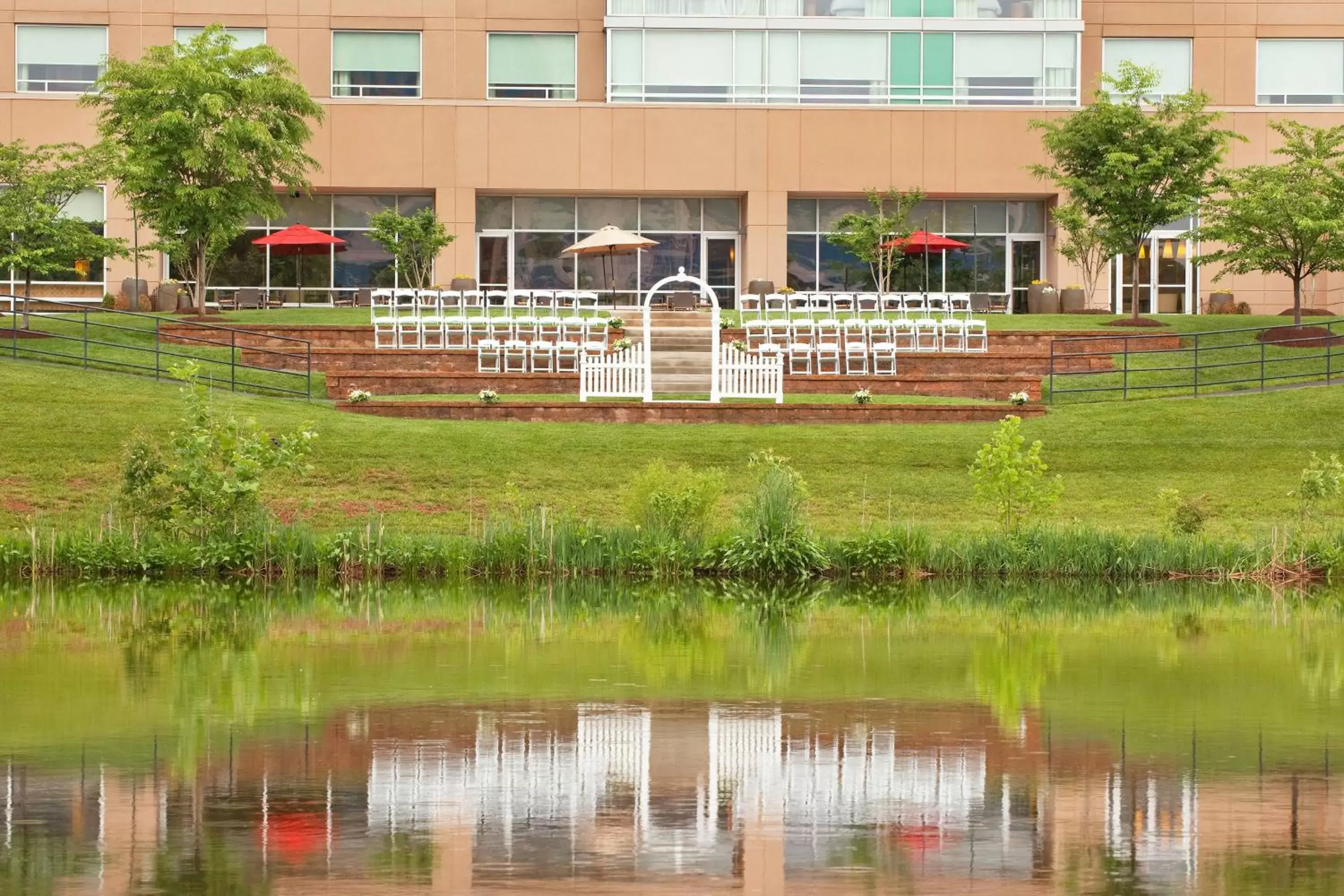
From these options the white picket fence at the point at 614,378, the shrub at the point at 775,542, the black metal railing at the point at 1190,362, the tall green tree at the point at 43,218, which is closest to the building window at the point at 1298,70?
the black metal railing at the point at 1190,362

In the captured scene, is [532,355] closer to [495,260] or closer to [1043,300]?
[1043,300]

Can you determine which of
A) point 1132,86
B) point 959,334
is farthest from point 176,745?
point 1132,86

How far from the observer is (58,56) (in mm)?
51375

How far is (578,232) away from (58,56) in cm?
1378

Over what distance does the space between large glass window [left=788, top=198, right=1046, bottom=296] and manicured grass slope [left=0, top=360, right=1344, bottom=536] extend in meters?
21.5

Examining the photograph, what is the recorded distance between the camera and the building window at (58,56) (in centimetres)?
5125

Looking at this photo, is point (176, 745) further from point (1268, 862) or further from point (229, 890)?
point (1268, 862)

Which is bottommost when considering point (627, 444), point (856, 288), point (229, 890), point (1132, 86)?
point (229, 890)

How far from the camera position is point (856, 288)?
172 feet

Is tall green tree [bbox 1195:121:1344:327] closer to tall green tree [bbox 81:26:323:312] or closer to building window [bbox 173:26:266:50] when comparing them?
tall green tree [bbox 81:26:323:312]

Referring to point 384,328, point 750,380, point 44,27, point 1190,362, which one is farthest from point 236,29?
point 1190,362

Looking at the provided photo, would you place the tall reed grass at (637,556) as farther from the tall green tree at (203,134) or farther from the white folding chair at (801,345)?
the tall green tree at (203,134)

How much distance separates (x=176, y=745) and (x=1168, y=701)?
19.7ft

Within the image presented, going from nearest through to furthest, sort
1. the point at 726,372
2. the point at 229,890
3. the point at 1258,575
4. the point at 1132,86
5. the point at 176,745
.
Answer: the point at 229,890
the point at 176,745
the point at 1258,575
the point at 726,372
the point at 1132,86
